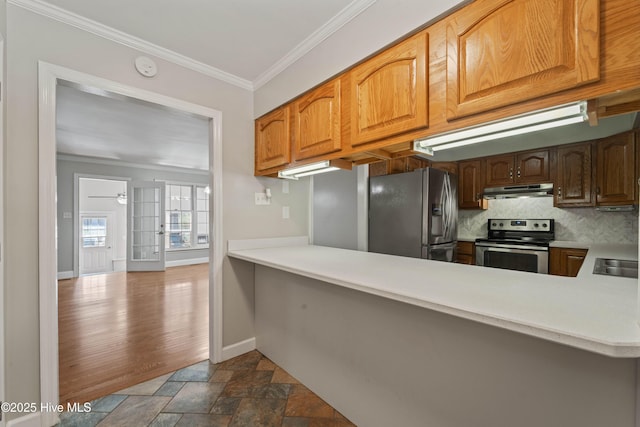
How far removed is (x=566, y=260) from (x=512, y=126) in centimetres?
284

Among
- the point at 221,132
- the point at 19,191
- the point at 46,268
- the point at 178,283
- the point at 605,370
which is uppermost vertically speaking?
the point at 221,132

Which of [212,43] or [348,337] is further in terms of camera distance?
[212,43]

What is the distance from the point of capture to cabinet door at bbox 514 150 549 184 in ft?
11.3

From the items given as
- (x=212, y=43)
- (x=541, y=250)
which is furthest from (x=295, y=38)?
(x=541, y=250)

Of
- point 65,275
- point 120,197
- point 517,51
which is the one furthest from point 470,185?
point 120,197

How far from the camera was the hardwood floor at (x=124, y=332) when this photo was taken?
2.07m

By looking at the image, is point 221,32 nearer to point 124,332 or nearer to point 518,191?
point 124,332

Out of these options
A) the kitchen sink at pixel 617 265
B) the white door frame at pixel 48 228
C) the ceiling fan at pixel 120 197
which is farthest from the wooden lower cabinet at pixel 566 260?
the ceiling fan at pixel 120 197

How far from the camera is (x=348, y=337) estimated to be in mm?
1656

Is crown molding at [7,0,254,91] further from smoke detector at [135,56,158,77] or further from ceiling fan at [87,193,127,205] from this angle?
ceiling fan at [87,193,127,205]

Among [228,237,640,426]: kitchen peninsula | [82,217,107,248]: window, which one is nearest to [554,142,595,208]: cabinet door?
[228,237,640,426]: kitchen peninsula

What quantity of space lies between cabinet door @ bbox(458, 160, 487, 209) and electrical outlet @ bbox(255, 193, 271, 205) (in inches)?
119

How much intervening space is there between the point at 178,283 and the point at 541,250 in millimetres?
5543

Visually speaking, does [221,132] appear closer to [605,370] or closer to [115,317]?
[605,370]
